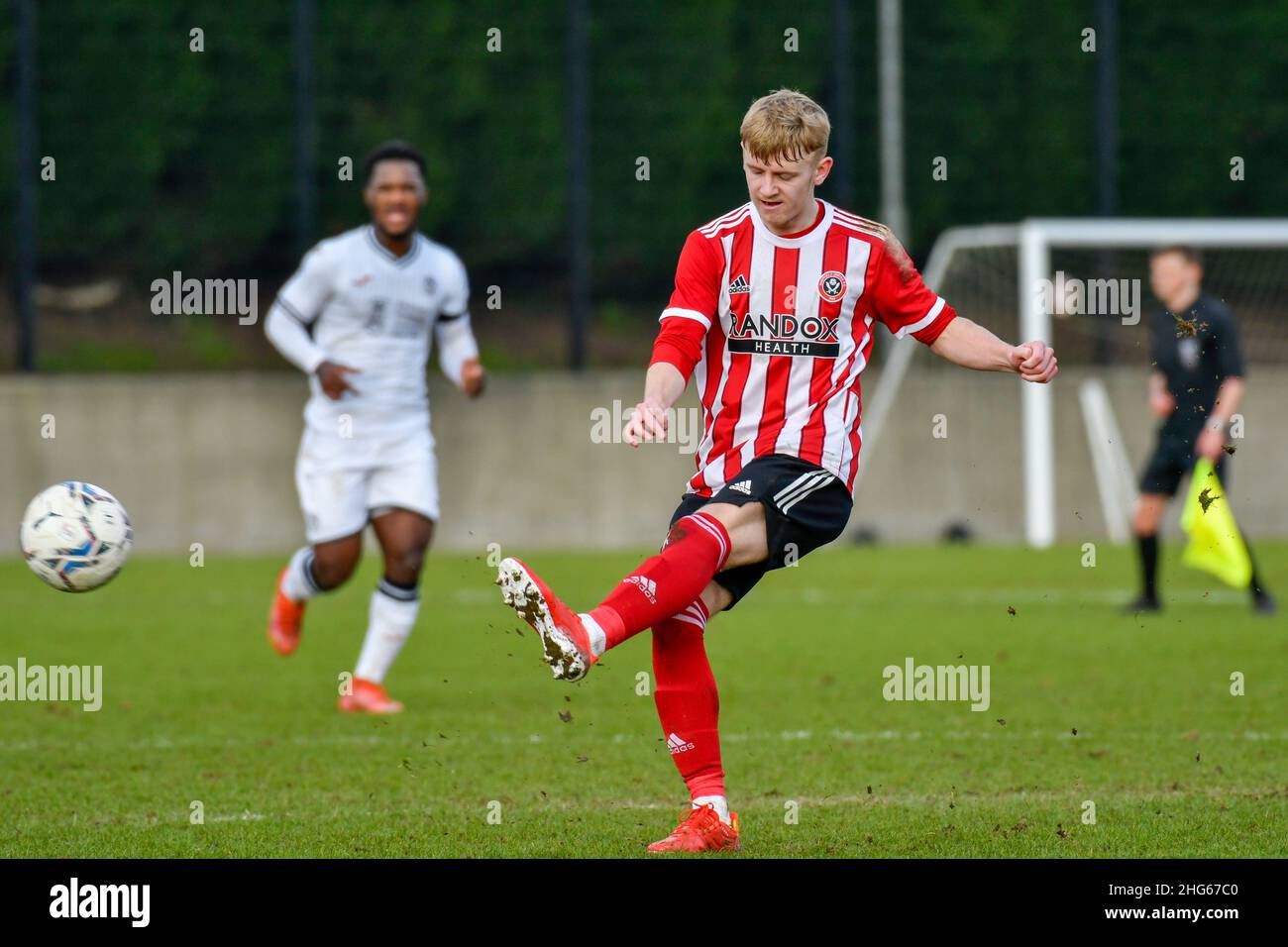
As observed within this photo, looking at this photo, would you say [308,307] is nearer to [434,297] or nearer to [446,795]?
[434,297]

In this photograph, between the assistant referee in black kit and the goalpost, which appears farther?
the goalpost

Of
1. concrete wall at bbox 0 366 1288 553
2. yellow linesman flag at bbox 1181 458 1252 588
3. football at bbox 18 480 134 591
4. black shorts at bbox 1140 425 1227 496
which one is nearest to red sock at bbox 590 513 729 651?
football at bbox 18 480 134 591

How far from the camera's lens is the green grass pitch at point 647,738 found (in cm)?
517

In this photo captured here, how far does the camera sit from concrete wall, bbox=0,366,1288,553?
16.0 m

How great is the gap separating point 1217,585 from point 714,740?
29.7 feet

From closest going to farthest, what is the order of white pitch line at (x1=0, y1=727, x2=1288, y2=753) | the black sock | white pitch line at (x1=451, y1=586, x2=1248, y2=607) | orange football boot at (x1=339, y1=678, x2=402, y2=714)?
white pitch line at (x1=0, y1=727, x2=1288, y2=753) → orange football boot at (x1=339, y1=678, x2=402, y2=714) → the black sock → white pitch line at (x1=451, y1=586, x2=1248, y2=607)

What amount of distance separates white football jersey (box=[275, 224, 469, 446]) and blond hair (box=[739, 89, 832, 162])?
367 cm

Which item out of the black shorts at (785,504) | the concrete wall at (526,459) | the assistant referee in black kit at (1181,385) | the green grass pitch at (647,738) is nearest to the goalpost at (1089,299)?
the concrete wall at (526,459)

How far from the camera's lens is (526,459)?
16719 millimetres

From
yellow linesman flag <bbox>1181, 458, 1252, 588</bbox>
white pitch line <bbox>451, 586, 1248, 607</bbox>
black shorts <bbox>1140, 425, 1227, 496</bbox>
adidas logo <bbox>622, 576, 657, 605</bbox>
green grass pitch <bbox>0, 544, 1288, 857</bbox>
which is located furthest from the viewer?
white pitch line <bbox>451, 586, 1248, 607</bbox>

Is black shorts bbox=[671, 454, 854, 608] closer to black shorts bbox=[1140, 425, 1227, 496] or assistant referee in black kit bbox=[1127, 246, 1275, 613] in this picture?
assistant referee in black kit bbox=[1127, 246, 1275, 613]

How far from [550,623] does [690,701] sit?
715mm

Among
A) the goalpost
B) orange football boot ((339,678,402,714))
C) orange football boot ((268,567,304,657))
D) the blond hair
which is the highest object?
the goalpost

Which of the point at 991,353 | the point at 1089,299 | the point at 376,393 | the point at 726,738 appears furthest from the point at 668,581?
the point at 1089,299
